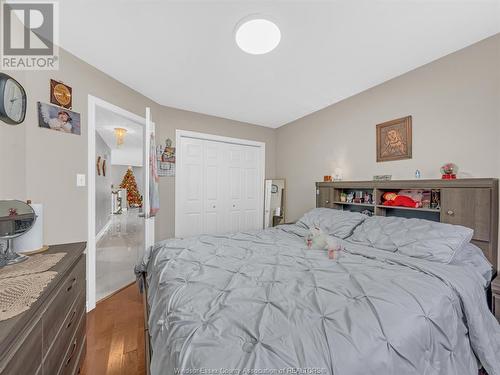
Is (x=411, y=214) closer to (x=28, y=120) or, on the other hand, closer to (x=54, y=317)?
(x=54, y=317)

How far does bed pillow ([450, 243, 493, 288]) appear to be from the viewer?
1.59 m

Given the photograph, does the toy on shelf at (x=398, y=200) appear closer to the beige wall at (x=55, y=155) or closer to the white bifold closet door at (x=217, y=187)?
the white bifold closet door at (x=217, y=187)

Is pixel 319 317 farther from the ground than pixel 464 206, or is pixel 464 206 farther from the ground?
pixel 464 206

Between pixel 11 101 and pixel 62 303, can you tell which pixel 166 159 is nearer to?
pixel 11 101

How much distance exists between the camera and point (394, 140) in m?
2.44

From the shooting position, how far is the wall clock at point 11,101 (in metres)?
1.41

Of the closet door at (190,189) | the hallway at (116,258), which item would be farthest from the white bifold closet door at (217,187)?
the hallway at (116,258)

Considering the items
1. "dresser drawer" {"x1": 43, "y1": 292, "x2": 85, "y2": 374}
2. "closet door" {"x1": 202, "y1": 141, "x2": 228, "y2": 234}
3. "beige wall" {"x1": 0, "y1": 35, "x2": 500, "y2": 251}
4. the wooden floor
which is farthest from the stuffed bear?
"closet door" {"x1": 202, "y1": 141, "x2": 228, "y2": 234}

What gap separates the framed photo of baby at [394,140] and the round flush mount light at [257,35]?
5.26 ft

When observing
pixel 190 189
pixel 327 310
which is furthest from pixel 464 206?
pixel 190 189

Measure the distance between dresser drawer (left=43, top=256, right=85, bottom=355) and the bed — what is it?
0.42 m

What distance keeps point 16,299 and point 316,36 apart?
2.38m

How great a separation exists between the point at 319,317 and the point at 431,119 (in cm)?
228

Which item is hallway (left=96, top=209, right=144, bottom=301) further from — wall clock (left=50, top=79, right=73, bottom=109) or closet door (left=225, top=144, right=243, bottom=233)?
wall clock (left=50, top=79, right=73, bottom=109)
